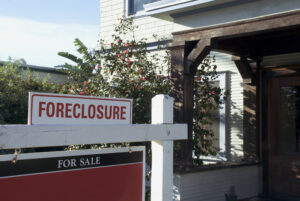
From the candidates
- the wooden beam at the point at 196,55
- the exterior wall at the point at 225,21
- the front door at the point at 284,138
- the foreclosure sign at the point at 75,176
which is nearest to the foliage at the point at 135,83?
the wooden beam at the point at 196,55

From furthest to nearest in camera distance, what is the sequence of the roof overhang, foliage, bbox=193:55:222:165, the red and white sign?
foliage, bbox=193:55:222:165
the roof overhang
the red and white sign

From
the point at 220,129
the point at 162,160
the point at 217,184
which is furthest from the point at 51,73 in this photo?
the point at 162,160

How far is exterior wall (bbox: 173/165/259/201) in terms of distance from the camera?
6.21 meters

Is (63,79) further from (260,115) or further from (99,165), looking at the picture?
(99,165)

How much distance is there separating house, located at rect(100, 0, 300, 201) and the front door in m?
0.02

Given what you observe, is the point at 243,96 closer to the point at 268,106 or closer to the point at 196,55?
the point at 268,106

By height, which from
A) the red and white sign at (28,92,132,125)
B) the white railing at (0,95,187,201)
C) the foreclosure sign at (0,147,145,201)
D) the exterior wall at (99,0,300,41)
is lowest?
the foreclosure sign at (0,147,145,201)

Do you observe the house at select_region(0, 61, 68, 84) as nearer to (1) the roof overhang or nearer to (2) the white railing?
(1) the roof overhang

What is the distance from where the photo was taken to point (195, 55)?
6215mm

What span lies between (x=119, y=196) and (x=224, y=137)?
20.4 feet

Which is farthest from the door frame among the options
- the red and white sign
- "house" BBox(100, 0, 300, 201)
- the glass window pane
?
the red and white sign

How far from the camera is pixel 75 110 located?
2193mm

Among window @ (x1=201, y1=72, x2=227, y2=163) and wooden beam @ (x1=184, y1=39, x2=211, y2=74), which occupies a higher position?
wooden beam @ (x1=184, y1=39, x2=211, y2=74)

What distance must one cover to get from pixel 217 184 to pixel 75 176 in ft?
16.8
